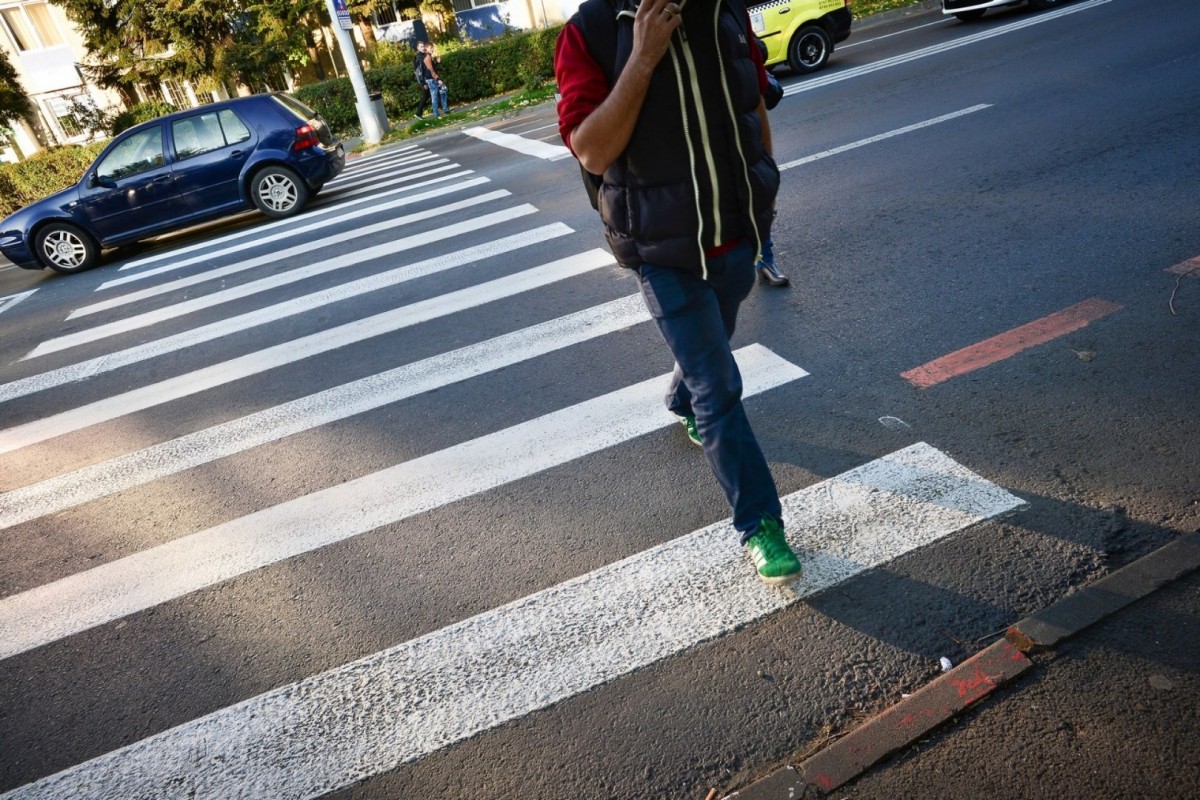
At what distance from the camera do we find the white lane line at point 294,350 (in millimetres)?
5449

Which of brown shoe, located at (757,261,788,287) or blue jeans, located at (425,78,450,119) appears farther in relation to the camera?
blue jeans, located at (425,78,450,119)

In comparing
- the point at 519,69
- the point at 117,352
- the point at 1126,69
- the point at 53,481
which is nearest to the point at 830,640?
the point at 53,481

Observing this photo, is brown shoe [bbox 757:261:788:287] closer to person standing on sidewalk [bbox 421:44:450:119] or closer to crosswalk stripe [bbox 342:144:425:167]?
crosswalk stripe [bbox 342:144:425:167]

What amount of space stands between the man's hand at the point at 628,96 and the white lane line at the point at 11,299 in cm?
957

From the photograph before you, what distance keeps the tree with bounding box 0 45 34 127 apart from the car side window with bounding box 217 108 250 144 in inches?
901

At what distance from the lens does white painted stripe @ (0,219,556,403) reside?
21.0 ft

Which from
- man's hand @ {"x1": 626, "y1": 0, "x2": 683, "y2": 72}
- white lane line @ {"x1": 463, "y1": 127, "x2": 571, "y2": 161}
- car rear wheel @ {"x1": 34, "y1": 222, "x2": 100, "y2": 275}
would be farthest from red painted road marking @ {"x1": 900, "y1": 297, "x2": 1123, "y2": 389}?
car rear wheel @ {"x1": 34, "y1": 222, "x2": 100, "y2": 275}

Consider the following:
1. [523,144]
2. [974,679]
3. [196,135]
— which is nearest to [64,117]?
[196,135]

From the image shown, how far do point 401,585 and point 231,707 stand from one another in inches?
28.2

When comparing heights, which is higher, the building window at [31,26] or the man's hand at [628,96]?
the building window at [31,26]

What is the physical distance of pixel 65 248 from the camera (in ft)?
34.6

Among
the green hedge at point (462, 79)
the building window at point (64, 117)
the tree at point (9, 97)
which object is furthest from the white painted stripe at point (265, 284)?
the building window at point (64, 117)

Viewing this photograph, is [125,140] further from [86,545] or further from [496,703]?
[496,703]

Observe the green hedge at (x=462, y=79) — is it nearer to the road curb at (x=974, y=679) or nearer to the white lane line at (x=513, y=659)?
the white lane line at (x=513, y=659)
